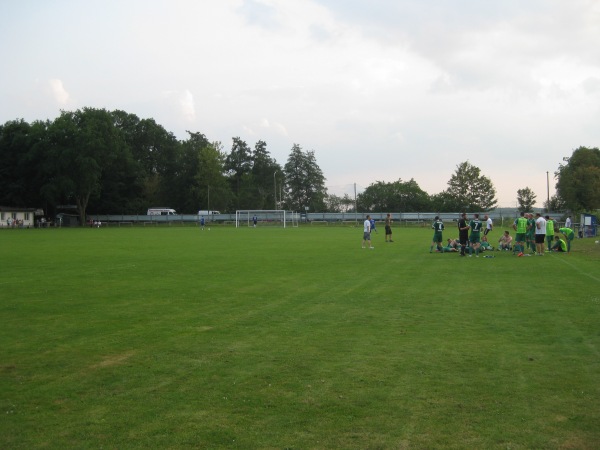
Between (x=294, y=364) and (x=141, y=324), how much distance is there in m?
3.52

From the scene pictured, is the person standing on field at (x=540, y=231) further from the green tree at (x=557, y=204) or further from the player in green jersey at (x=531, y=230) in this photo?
the green tree at (x=557, y=204)

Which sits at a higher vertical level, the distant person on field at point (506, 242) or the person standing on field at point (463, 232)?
the person standing on field at point (463, 232)

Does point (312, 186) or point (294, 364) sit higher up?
point (312, 186)

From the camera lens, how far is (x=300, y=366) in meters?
6.66

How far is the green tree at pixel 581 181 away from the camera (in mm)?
71062

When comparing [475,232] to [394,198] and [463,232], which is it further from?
[394,198]

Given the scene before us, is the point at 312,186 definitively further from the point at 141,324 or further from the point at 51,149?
the point at 141,324

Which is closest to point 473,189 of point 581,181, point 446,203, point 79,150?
point 446,203

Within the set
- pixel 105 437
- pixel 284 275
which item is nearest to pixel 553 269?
pixel 284 275

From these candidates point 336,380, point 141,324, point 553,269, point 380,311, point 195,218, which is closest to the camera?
point 336,380

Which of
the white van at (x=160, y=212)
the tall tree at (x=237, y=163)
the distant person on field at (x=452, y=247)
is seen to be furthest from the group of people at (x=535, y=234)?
the tall tree at (x=237, y=163)

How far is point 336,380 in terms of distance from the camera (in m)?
6.11

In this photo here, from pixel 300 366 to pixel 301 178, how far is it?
108 metres

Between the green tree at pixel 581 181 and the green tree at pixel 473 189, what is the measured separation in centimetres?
1047
